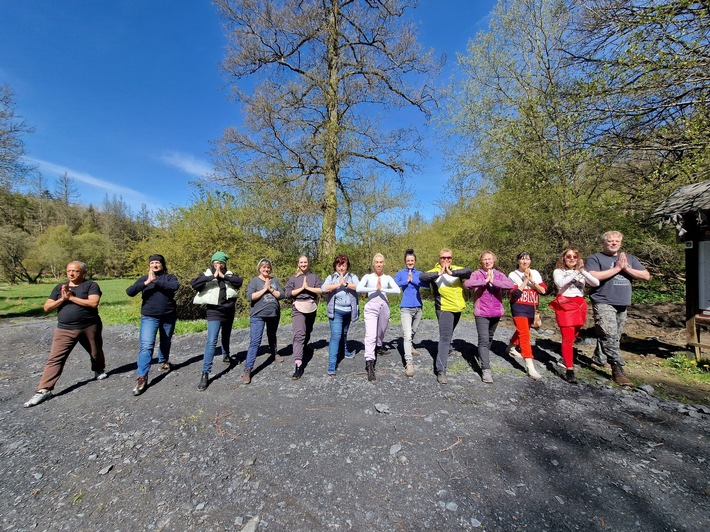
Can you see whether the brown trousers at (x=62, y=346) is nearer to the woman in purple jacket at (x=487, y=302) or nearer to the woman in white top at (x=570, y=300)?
the woman in purple jacket at (x=487, y=302)

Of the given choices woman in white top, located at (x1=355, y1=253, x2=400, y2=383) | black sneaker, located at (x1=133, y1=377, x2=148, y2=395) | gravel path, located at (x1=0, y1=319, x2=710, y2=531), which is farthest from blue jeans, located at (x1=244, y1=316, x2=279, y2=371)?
woman in white top, located at (x1=355, y1=253, x2=400, y2=383)

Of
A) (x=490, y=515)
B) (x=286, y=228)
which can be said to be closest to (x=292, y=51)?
(x=286, y=228)

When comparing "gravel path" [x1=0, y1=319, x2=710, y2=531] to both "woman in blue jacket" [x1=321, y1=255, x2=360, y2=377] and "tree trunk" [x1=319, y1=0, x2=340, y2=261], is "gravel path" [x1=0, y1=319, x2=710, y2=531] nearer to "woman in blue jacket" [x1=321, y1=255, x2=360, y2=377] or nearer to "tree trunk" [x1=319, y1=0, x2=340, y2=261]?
"woman in blue jacket" [x1=321, y1=255, x2=360, y2=377]

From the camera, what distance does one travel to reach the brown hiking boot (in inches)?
163

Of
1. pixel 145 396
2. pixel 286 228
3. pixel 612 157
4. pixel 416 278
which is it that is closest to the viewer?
pixel 145 396

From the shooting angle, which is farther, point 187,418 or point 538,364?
point 538,364

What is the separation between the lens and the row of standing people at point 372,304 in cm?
430

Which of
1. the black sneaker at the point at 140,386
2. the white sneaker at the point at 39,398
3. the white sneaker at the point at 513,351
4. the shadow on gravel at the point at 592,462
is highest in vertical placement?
the white sneaker at the point at 513,351

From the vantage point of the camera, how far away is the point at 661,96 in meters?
5.56

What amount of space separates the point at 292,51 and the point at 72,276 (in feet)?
36.2

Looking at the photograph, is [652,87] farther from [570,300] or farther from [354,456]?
[354,456]

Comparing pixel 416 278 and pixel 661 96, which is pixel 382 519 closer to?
pixel 416 278

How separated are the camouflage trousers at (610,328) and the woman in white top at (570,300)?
0.23 m

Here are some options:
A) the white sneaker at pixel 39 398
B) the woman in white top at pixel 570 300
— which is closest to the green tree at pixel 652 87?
the woman in white top at pixel 570 300
